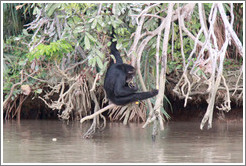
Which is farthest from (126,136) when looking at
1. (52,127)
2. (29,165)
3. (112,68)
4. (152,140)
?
(29,165)

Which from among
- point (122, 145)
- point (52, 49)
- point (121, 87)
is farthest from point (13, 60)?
point (122, 145)

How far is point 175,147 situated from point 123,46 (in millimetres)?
2191

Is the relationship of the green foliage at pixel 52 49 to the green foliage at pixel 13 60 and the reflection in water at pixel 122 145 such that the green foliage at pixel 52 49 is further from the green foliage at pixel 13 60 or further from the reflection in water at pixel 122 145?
the green foliage at pixel 13 60

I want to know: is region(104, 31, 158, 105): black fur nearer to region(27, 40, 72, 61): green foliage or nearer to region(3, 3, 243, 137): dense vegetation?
region(3, 3, 243, 137): dense vegetation

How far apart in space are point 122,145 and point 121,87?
0.95m

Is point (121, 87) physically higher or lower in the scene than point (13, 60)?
lower

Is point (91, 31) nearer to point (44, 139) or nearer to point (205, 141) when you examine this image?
point (44, 139)

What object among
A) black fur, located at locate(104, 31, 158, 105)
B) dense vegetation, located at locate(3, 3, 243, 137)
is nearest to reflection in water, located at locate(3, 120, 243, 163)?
dense vegetation, located at locate(3, 3, 243, 137)

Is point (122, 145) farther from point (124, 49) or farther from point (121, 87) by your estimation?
point (124, 49)

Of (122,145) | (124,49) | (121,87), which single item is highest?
(124,49)

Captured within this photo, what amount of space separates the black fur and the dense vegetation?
0.45 feet

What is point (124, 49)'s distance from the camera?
958 cm

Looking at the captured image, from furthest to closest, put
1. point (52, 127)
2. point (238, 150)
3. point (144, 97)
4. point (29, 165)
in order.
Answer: point (52, 127), point (144, 97), point (238, 150), point (29, 165)

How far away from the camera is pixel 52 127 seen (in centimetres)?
1219
